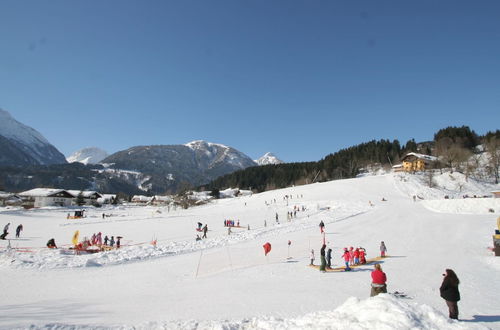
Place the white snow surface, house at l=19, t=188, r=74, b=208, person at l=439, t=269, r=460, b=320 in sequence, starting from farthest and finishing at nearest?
house at l=19, t=188, r=74, b=208, the white snow surface, person at l=439, t=269, r=460, b=320

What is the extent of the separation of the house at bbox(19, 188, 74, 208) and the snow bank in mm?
107717

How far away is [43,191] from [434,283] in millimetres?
116520

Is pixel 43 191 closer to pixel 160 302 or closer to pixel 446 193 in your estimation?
pixel 160 302

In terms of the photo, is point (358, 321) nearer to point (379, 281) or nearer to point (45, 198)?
point (379, 281)

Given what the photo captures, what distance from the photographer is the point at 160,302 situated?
1084 centimetres

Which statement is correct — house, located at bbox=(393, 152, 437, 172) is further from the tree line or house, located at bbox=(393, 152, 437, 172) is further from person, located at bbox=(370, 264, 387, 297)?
person, located at bbox=(370, 264, 387, 297)

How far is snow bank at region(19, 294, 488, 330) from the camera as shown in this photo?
250 inches

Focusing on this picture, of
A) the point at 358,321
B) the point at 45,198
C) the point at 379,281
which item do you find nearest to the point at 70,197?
the point at 45,198

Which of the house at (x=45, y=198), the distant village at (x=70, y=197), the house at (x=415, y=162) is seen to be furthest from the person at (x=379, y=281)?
the house at (x=45, y=198)

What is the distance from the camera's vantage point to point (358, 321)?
682 centimetres

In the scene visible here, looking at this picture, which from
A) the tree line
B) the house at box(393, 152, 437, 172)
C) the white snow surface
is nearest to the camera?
the white snow surface

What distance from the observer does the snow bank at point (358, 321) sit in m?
6.35

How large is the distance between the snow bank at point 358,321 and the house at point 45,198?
10772cm

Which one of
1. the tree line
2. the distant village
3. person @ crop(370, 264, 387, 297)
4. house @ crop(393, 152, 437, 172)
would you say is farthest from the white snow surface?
house @ crop(393, 152, 437, 172)
